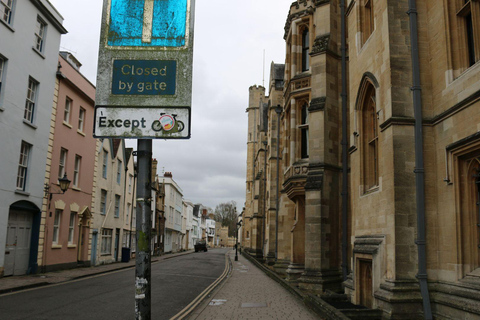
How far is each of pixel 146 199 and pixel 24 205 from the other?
16294 millimetres

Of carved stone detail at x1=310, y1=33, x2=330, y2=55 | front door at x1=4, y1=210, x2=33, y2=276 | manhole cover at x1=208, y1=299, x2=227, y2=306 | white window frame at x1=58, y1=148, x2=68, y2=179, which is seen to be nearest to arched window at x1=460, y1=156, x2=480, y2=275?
manhole cover at x1=208, y1=299, x2=227, y2=306

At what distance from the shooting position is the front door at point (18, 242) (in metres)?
17.5

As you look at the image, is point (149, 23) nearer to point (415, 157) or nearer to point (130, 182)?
point (415, 157)

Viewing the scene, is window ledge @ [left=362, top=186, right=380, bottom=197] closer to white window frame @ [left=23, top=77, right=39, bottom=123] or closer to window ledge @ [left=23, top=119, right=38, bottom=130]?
window ledge @ [left=23, top=119, right=38, bottom=130]

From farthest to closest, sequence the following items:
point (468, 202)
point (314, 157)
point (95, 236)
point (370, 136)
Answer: point (95, 236) → point (314, 157) → point (370, 136) → point (468, 202)

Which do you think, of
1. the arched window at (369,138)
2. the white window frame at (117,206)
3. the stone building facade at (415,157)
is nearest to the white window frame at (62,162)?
the white window frame at (117,206)

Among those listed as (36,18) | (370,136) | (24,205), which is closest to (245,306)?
(370,136)

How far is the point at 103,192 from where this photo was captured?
2841 centimetres

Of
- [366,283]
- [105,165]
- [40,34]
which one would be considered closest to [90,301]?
[366,283]

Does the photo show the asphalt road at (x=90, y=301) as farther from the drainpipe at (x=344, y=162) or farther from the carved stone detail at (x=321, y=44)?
the carved stone detail at (x=321, y=44)

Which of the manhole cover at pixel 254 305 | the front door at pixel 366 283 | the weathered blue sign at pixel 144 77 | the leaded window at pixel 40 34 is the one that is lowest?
the manhole cover at pixel 254 305

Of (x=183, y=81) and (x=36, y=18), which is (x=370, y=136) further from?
(x=36, y=18)

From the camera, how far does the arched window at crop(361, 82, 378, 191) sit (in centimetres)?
1028

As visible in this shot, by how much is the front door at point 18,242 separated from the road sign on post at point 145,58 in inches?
613
